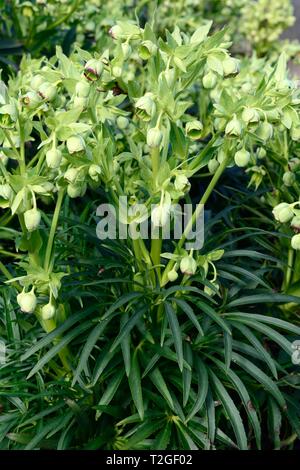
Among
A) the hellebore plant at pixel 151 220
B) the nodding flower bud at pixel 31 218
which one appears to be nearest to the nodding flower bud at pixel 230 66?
the hellebore plant at pixel 151 220

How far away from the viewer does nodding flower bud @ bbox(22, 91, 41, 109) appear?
1167mm

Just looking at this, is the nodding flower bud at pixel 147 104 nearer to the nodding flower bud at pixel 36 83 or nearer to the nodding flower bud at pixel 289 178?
the nodding flower bud at pixel 36 83

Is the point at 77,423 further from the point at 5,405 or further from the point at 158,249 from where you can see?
the point at 158,249

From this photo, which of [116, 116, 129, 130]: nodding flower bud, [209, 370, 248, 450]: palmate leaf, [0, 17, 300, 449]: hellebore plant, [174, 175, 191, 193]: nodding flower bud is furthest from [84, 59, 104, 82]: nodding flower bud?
[209, 370, 248, 450]: palmate leaf

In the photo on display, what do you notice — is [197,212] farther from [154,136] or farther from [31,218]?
[31,218]

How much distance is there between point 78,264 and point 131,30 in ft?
1.64

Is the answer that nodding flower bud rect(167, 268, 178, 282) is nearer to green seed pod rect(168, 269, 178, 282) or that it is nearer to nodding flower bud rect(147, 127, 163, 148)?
green seed pod rect(168, 269, 178, 282)

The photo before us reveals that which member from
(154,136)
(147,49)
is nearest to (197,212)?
(154,136)

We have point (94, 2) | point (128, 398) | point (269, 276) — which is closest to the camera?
point (128, 398)

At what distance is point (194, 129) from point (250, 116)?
138mm

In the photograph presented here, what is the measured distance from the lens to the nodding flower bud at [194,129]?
124 centimetres

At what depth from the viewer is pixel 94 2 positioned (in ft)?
8.96

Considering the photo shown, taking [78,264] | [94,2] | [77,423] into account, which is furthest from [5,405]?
[94,2]
